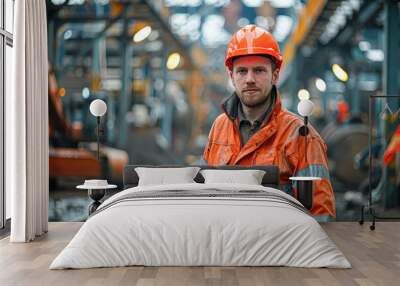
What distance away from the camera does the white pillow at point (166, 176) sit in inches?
222

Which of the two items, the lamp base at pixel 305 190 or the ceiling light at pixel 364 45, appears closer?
the lamp base at pixel 305 190

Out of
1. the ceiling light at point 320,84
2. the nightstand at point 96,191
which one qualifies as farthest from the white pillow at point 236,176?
the ceiling light at point 320,84

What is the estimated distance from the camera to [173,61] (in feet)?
21.9

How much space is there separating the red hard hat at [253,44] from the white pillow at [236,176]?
4.55 feet

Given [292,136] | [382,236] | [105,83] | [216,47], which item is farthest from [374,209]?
[105,83]

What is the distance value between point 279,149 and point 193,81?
53.7 inches

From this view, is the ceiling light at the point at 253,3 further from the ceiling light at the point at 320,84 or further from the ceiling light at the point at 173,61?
the ceiling light at the point at 320,84

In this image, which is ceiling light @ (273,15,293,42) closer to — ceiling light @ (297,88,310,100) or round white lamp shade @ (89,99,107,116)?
ceiling light @ (297,88,310,100)

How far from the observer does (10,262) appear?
4.18 metres

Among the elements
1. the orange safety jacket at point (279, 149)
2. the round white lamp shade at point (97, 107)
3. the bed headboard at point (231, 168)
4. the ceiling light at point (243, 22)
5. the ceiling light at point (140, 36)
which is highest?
the ceiling light at point (243, 22)

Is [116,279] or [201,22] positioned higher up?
[201,22]

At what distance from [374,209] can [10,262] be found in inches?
158

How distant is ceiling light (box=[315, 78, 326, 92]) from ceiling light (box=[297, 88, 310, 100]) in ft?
0.48

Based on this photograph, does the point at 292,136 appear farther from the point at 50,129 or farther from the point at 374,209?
the point at 50,129
